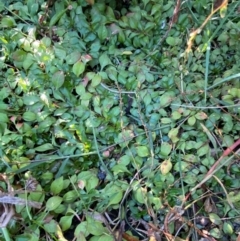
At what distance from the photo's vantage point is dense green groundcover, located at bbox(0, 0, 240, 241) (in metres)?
1.28

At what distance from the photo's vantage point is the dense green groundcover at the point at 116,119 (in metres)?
1.28

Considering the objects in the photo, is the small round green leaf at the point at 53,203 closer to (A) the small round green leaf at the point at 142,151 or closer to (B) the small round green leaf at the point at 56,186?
(B) the small round green leaf at the point at 56,186

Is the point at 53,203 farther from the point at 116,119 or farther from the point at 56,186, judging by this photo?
the point at 116,119

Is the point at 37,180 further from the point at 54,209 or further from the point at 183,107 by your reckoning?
the point at 183,107

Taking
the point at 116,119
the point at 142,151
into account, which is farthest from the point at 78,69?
the point at 142,151

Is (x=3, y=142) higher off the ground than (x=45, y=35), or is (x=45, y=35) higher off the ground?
(x=45, y=35)

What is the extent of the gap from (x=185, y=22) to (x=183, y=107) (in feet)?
1.02

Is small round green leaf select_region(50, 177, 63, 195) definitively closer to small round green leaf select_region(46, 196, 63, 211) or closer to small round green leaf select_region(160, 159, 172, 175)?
small round green leaf select_region(46, 196, 63, 211)

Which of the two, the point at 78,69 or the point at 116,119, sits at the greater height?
the point at 78,69

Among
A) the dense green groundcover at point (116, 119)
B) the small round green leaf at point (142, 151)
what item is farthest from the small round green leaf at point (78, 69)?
the small round green leaf at point (142, 151)

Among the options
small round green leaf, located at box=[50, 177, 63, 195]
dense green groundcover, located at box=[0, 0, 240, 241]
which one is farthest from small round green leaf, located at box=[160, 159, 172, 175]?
small round green leaf, located at box=[50, 177, 63, 195]

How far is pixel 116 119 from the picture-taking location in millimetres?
1384

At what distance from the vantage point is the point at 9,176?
1311 mm

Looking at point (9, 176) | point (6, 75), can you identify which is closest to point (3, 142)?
point (9, 176)
